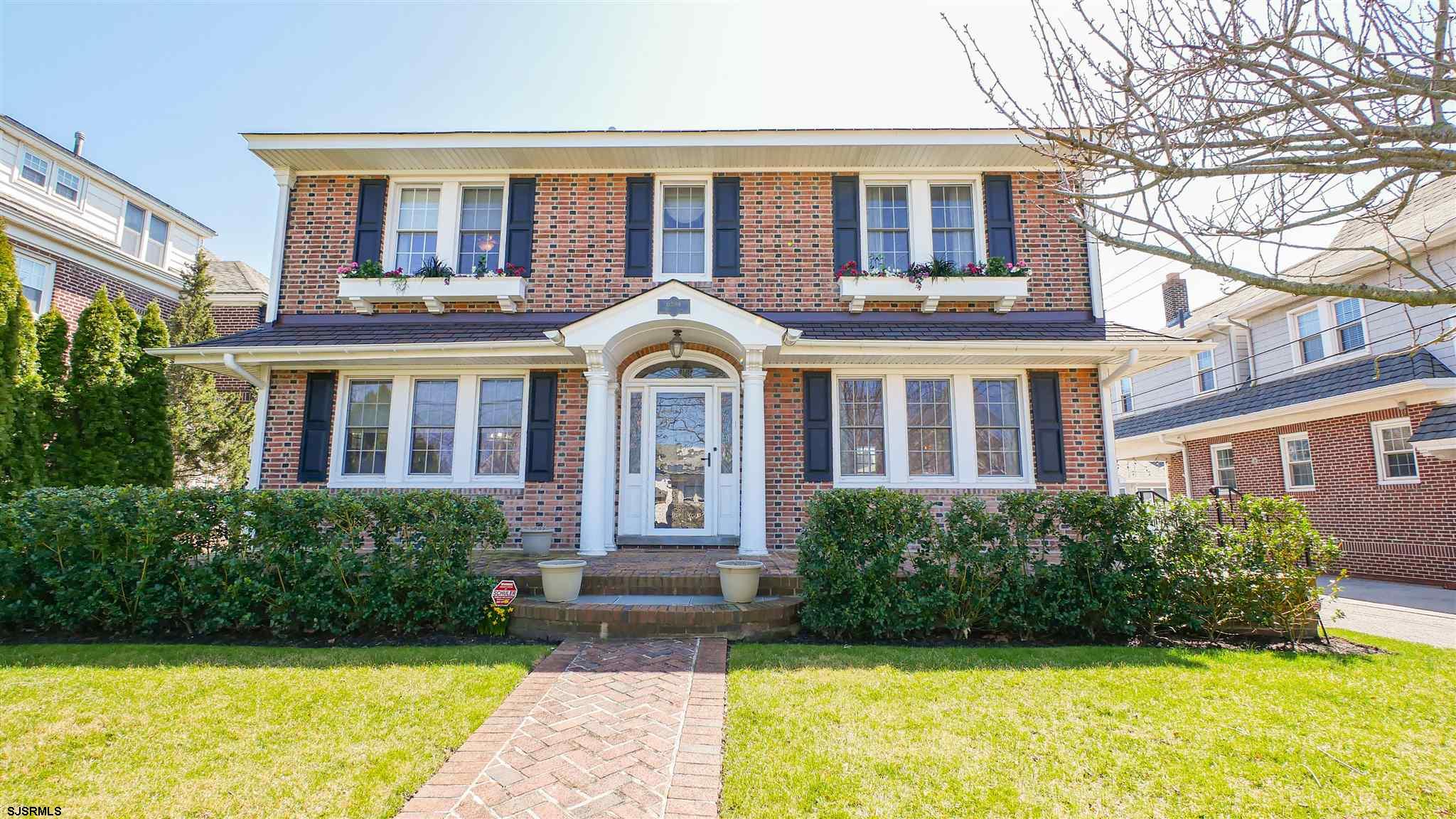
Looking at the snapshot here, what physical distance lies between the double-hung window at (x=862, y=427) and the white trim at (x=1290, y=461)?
9824mm

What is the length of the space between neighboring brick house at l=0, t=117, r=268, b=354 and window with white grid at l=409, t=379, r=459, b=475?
995 centimetres

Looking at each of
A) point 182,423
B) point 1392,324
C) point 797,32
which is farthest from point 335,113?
point 1392,324

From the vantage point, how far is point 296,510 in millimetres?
5496

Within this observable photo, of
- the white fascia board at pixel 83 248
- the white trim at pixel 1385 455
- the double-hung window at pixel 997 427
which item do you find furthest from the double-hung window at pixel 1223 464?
the white fascia board at pixel 83 248

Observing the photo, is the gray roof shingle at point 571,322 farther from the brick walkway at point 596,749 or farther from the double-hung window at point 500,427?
the brick walkway at point 596,749

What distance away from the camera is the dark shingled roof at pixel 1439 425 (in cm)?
947

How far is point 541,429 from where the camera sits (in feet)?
28.0

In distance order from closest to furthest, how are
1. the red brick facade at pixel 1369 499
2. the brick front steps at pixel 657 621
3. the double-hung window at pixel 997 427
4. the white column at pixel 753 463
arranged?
1. the brick front steps at pixel 657 621
2. the white column at pixel 753 463
3. the double-hung window at pixel 997 427
4. the red brick facade at pixel 1369 499

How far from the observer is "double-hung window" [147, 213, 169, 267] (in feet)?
55.2

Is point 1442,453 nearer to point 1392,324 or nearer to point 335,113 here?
point 1392,324

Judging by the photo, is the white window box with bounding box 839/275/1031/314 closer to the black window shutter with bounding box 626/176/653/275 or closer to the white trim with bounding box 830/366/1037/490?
the white trim with bounding box 830/366/1037/490

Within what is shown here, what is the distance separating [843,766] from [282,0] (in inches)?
394

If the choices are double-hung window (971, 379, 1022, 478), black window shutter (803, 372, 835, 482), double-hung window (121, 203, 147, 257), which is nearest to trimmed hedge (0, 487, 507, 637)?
black window shutter (803, 372, 835, 482)

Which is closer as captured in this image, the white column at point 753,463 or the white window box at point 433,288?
the white column at point 753,463
